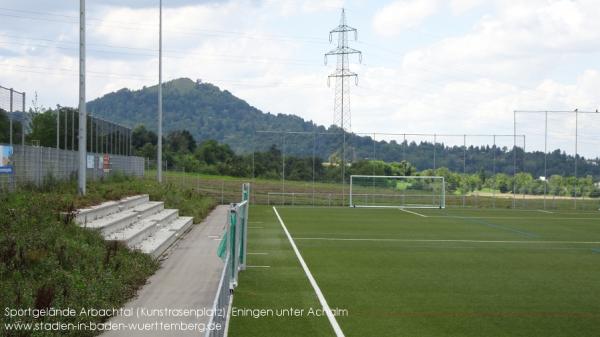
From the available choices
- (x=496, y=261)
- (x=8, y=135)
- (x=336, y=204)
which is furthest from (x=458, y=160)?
(x=8, y=135)

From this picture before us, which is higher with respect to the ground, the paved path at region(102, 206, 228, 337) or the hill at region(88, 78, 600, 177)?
the hill at region(88, 78, 600, 177)

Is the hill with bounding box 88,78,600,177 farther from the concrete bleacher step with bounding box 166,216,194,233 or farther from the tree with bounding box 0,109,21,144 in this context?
the tree with bounding box 0,109,21,144

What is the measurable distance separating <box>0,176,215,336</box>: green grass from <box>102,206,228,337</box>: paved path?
271 mm

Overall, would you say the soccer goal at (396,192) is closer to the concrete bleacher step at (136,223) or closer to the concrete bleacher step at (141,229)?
the concrete bleacher step at (136,223)

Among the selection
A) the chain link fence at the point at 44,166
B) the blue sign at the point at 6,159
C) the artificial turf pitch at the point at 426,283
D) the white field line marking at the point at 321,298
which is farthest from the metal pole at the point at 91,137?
the white field line marking at the point at 321,298

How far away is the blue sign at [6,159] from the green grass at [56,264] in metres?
1.01

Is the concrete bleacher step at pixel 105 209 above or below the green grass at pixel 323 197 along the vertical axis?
above

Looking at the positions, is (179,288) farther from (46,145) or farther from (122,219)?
(46,145)

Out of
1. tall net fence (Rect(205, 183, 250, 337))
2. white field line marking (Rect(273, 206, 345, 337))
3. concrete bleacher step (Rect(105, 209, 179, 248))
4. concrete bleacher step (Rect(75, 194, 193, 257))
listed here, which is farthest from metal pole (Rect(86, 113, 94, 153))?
tall net fence (Rect(205, 183, 250, 337))

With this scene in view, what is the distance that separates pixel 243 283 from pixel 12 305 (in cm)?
510

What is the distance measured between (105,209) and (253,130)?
87134mm

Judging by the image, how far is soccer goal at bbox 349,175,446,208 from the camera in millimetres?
45094

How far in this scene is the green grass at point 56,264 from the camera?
28.2 ft

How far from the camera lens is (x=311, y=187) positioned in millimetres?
47625
